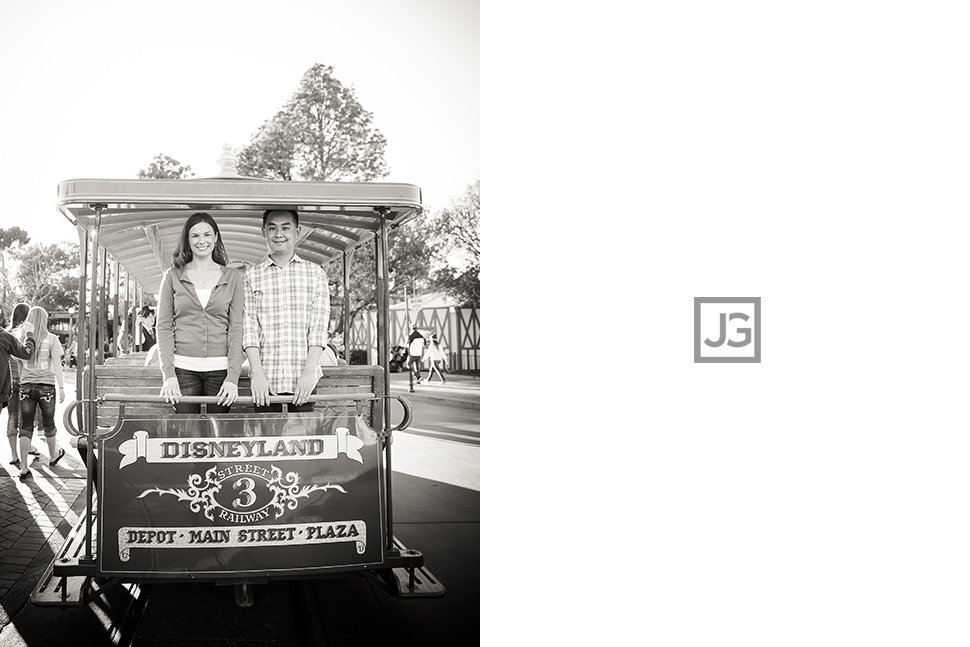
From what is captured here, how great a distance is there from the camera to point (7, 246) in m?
1.69

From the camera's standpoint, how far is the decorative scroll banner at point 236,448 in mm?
1616

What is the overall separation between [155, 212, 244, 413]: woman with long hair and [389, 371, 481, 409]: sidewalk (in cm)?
46

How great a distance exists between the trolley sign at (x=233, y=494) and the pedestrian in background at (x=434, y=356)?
0.35 meters

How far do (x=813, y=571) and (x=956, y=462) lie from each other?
1.31 feet

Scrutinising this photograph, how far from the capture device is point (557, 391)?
1333mm

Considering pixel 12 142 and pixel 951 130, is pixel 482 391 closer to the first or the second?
pixel 951 130

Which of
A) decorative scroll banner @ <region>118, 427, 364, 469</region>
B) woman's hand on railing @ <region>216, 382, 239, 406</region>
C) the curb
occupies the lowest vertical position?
decorative scroll banner @ <region>118, 427, 364, 469</region>

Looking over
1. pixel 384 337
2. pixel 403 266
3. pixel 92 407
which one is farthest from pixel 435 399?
pixel 92 407

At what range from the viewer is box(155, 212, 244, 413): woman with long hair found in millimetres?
1683

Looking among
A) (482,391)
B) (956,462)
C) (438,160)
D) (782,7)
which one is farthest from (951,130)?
(438,160)

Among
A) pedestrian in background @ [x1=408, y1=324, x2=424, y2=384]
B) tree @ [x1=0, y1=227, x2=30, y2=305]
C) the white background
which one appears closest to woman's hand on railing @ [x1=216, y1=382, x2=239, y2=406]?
pedestrian in background @ [x1=408, y1=324, x2=424, y2=384]

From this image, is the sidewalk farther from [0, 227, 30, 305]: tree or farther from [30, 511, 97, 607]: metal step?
[0, 227, 30, 305]: tree

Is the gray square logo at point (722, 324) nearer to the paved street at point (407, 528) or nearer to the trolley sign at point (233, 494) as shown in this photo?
the paved street at point (407, 528)

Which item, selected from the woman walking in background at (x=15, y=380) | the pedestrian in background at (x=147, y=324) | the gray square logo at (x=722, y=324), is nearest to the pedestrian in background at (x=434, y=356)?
the gray square logo at (x=722, y=324)
